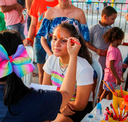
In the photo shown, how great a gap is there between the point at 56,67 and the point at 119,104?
2.02 feet

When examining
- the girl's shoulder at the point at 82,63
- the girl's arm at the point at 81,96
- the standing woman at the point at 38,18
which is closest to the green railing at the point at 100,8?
the standing woman at the point at 38,18

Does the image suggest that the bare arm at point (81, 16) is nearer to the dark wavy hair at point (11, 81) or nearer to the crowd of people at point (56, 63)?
the crowd of people at point (56, 63)

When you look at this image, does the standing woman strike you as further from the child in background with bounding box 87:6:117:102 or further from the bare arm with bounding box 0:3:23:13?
the bare arm with bounding box 0:3:23:13

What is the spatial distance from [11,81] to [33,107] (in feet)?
0.52

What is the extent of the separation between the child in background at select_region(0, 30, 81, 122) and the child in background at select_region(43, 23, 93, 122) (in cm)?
46

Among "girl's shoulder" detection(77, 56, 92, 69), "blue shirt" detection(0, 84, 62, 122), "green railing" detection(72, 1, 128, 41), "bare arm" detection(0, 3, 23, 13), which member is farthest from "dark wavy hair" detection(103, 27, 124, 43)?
"green railing" detection(72, 1, 128, 41)

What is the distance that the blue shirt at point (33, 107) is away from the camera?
80 cm

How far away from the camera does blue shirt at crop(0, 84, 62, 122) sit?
80 cm

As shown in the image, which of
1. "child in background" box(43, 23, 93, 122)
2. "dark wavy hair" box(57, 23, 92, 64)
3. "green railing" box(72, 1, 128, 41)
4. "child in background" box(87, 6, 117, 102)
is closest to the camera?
"child in background" box(43, 23, 93, 122)

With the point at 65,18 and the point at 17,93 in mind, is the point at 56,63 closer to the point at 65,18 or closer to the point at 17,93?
the point at 65,18

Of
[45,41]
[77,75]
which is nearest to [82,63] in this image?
[77,75]

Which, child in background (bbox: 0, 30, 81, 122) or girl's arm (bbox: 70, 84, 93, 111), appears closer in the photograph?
child in background (bbox: 0, 30, 81, 122)

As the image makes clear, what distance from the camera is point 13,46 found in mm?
818

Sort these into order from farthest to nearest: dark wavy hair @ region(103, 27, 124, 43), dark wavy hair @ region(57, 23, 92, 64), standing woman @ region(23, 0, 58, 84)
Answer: standing woman @ region(23, 0, 58, 84) < dark wavy hair @ region(103, 27, 124, 43) < dark wavy hair @ region(57, 23, 92, 64)
